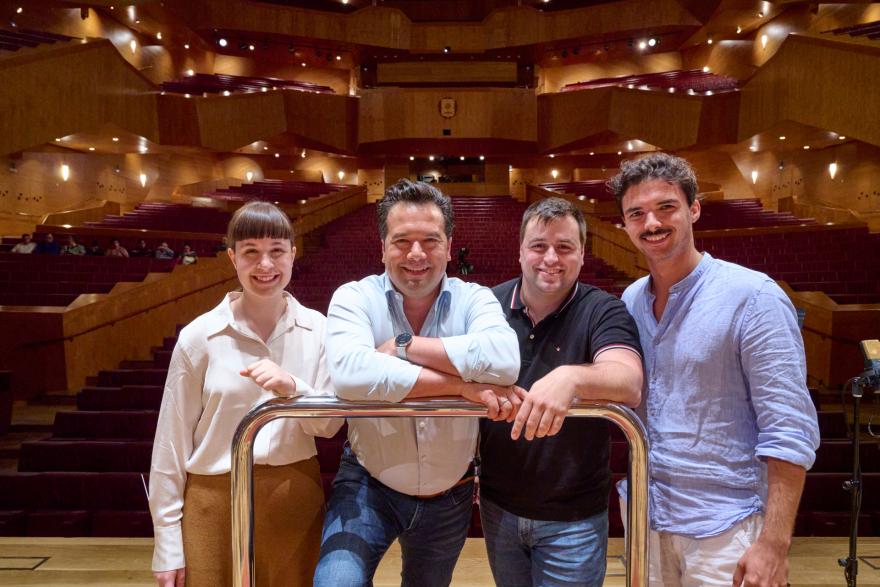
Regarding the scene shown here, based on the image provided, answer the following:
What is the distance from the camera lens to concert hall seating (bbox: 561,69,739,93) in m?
14.8

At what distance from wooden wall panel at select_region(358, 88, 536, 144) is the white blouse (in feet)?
50.0

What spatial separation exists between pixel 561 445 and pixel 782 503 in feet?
1.42

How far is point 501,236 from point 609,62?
11.4 metres

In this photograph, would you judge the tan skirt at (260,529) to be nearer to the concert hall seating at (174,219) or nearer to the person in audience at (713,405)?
the person in audience at (713,405)

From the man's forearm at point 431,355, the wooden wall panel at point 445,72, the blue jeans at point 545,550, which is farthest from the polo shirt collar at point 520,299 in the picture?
the wooden wall panel at point 445,72

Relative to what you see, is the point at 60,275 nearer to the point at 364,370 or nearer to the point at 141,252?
the point at 141,252

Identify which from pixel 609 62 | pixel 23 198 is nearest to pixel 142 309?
pixel 23 198

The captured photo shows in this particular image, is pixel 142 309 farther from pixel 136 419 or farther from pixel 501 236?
pixel 501 236

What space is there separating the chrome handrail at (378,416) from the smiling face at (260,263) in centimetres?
41

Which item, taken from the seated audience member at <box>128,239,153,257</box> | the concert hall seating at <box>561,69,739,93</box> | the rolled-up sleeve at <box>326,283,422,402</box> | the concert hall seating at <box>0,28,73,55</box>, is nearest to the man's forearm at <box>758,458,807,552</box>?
the rolled-up sleeve at <box>326,283,422,402</box>

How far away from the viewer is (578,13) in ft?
55.5

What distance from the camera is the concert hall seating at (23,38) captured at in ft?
36.2

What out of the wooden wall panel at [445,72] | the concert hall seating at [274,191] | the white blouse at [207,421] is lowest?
the white blouse at [207,421]

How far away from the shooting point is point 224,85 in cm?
1631
